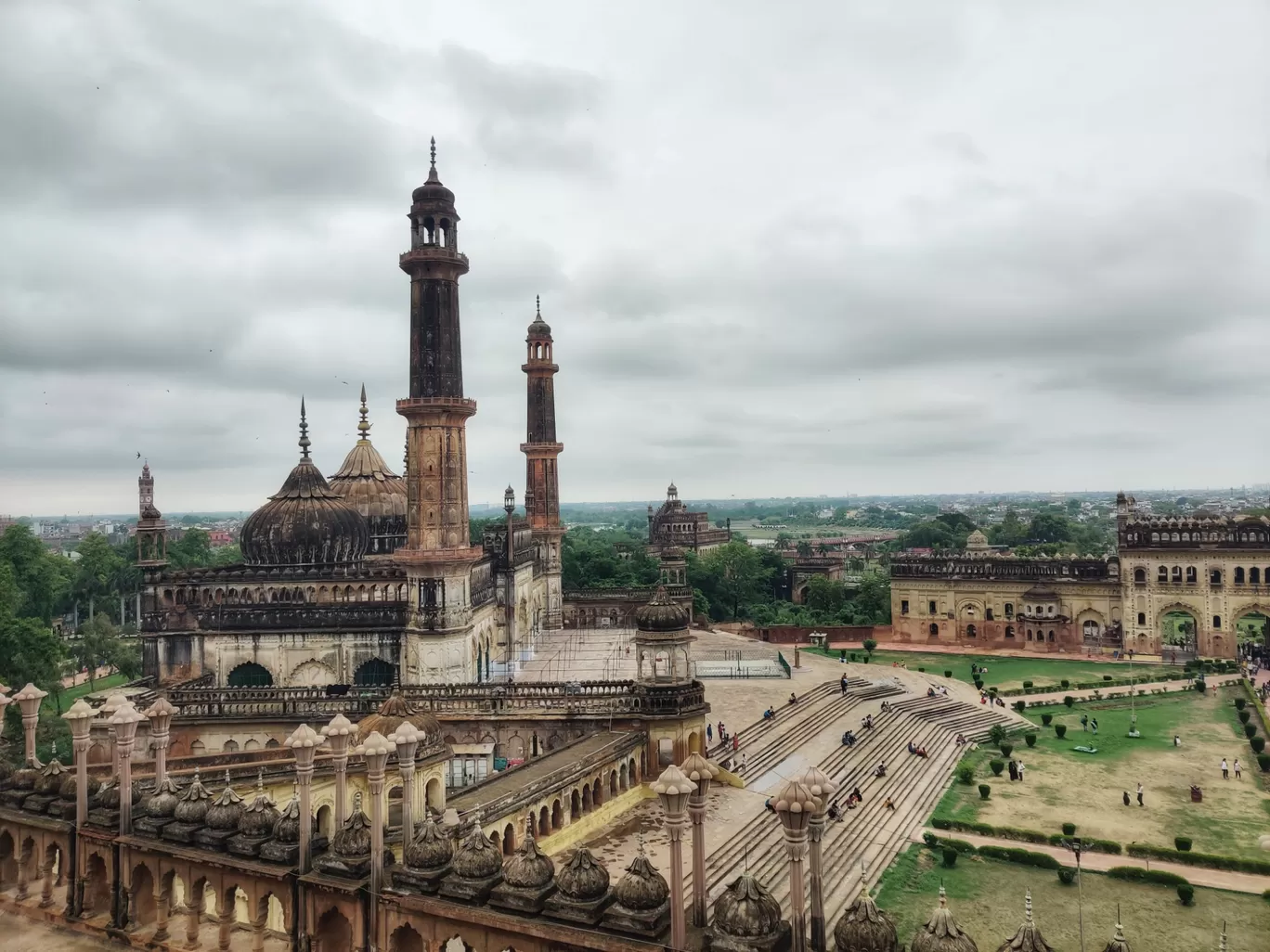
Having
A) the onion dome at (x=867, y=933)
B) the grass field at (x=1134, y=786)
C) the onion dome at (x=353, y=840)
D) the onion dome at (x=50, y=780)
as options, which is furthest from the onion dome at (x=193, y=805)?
the grass field at (x=1134, y=786)

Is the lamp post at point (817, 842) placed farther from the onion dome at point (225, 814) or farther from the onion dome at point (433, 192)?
the onion dome at point (433, 192)

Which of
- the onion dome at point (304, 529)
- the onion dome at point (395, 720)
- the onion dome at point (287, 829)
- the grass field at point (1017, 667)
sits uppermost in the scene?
the onion dome at point (304, 529)

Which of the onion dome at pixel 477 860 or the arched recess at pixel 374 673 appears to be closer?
the onion dome at pixel 477 860

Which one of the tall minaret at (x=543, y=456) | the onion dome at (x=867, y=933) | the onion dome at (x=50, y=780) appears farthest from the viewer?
the tall minaret at (x=543, y=456)

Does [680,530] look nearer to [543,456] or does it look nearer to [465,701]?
[543,456]

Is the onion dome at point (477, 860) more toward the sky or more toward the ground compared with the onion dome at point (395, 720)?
more toward the sky

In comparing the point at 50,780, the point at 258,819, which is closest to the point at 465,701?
the point at 50,780

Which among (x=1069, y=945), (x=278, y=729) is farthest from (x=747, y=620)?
(x=1069, y=945)
